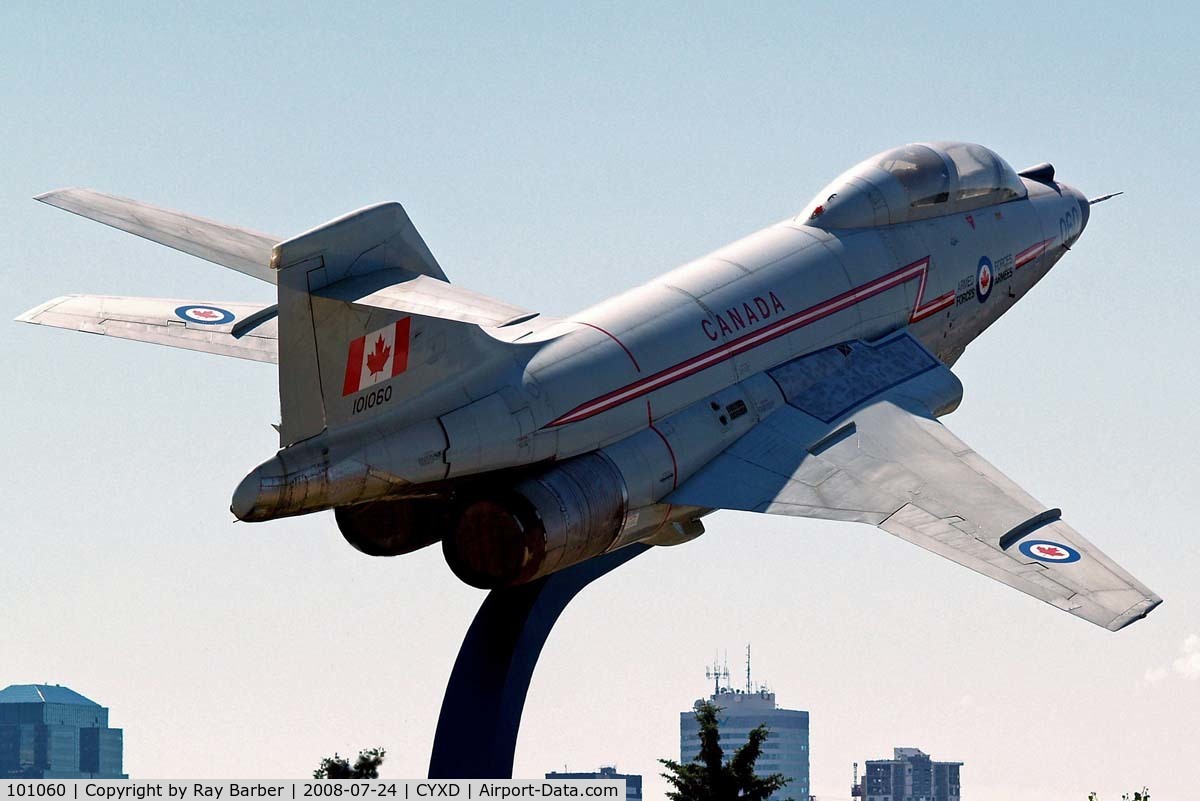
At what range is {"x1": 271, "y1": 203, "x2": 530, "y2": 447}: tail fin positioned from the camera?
2028cm

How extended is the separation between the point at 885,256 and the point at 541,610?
7.29 metres

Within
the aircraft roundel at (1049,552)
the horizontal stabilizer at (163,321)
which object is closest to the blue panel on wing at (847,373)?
the aircraft roundel at (1049,552)

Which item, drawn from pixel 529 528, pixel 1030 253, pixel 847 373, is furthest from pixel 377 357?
pixel 1030 253

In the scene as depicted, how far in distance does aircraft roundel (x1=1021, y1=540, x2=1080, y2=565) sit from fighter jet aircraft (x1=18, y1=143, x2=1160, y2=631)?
0.10 feet

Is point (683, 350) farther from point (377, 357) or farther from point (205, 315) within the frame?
point (205, 315)

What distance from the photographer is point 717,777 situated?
32.8 m

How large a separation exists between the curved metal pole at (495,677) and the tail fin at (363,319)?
3.84 metres

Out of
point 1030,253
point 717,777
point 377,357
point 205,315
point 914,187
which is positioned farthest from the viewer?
point 717,777

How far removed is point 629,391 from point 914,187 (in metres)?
7.63

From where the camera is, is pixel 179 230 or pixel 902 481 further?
pixel 902 481

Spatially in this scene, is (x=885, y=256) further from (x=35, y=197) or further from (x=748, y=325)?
(x=35, y=197)

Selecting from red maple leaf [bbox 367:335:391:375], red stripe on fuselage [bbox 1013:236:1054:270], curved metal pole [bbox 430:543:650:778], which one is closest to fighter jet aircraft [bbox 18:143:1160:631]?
red maple leaf [bbox 367:335:391:375]

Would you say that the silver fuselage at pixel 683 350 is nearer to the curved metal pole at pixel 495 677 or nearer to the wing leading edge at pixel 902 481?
the wing leading edge at pixel 902 481

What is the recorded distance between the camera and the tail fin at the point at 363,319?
2028 centimetres
